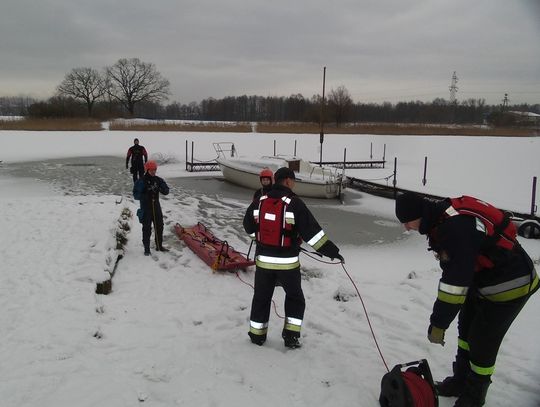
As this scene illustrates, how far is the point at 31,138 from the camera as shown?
27.6 metres

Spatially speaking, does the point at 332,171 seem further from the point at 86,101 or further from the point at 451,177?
the point at 86,101

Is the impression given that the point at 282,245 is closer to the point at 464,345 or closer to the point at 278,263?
the point at 278,263

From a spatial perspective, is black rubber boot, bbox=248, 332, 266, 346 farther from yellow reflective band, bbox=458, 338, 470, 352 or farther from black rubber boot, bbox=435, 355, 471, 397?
yellow reflective band, bbox=458, 338, 470, 352

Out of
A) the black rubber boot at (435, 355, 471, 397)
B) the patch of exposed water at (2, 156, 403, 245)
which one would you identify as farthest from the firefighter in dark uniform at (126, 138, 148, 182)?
the black rubber boot at (435, 355, 471, 397)

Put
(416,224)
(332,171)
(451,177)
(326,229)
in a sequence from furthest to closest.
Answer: (451,177) → (332,171) → (326,229) → (416,224)

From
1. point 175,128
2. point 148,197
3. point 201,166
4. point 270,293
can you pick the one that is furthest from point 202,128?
point 270,293

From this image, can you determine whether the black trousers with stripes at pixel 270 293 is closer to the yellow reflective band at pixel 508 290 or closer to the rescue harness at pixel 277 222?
the rescue harness at pixel 277 222

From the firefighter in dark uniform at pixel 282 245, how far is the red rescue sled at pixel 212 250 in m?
2.19

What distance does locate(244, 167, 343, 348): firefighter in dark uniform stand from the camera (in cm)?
369

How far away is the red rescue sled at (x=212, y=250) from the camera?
6.13 m

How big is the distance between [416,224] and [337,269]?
401 centimetres

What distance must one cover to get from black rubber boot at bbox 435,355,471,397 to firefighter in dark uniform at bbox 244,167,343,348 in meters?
1.16

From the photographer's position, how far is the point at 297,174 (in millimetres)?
14477

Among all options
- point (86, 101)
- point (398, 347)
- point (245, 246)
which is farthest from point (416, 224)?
point (86, 101)
